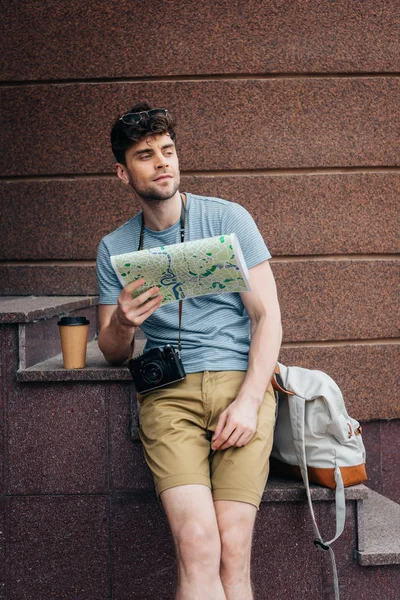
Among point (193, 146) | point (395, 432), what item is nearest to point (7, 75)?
point (193, 146)

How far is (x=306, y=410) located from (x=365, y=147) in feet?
6.45

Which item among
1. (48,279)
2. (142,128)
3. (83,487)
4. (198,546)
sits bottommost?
(83,487)

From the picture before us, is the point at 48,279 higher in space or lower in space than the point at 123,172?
lower

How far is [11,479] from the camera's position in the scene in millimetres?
3141

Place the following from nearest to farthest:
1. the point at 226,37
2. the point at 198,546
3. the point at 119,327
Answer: the point at 198,546
the point at 119,327
the point at 226,37

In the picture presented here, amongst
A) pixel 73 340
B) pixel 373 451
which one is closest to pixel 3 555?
pixel 73 340

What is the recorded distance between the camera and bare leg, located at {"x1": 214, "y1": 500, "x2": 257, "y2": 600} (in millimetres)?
2430

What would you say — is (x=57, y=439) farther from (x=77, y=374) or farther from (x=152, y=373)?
(x=152, y=373)

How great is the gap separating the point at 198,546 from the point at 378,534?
1.16 meters

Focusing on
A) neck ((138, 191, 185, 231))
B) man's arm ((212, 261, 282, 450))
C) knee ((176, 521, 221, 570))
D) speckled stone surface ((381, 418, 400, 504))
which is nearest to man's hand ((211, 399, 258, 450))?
man's arm ((212, 261, 282, 450))

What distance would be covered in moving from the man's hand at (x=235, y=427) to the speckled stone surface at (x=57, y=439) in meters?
0.71

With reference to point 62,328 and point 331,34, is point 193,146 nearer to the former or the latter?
point 331,34

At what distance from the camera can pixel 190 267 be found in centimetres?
246

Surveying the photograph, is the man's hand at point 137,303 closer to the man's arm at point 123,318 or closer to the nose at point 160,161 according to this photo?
the man's arm at point 123,318
